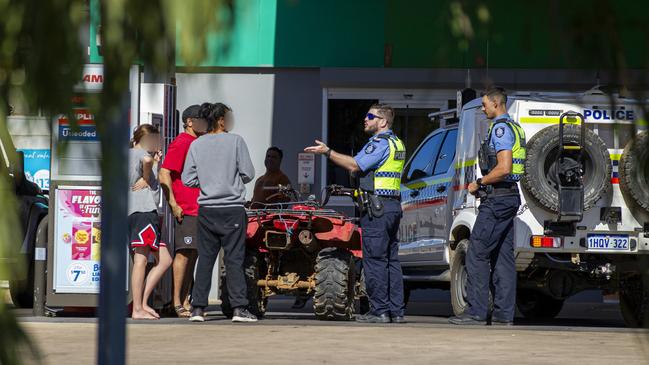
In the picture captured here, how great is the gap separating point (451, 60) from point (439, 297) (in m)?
16.5

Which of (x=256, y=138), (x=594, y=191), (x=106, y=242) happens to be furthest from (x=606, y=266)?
(x=106, y=242)

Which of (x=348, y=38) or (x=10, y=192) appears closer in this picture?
(x=10, y=192)

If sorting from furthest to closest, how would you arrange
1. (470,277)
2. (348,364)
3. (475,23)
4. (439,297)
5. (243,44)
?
(439,297)
(470,277)
(348,364)
(475,23)
(243,44)

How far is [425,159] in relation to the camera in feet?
44.6

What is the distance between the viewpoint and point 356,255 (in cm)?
1166

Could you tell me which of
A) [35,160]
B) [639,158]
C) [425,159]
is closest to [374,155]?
[425,159]

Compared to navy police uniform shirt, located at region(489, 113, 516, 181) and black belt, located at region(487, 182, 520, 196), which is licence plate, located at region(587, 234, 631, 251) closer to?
black belt, located at region(487, 182, 520, 196)

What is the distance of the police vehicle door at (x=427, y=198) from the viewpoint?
1301 cm

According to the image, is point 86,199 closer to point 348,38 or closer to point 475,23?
point 348,38

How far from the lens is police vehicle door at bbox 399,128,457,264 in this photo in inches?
512

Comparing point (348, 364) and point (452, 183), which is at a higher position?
point (452, 183)

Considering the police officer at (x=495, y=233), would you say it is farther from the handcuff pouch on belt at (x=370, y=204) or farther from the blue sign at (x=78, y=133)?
the blue sign at (x=78, y=133)

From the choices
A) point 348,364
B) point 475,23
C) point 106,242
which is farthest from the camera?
point 348,364

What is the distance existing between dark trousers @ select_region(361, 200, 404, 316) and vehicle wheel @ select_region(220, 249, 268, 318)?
39.4 inches
